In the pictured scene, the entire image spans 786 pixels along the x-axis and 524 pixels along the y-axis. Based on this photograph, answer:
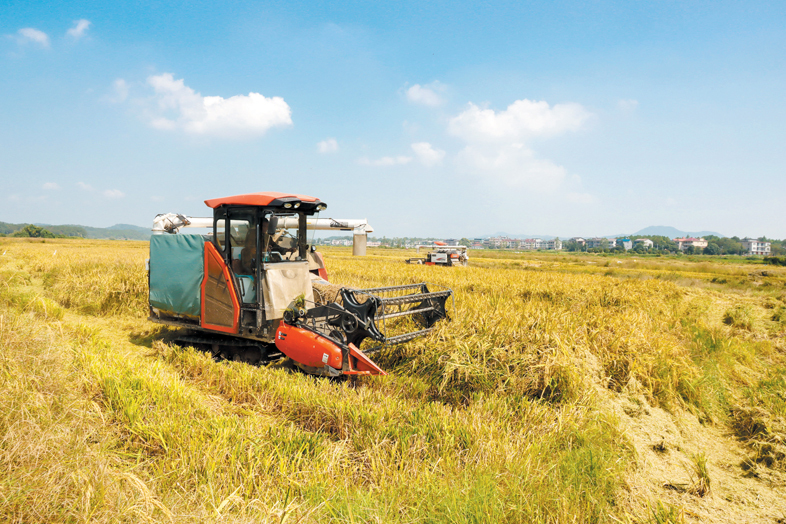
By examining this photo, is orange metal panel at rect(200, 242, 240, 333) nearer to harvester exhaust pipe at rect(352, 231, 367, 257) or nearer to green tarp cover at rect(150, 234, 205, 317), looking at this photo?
green tarp cover at rect(150, 234, 205, 317)

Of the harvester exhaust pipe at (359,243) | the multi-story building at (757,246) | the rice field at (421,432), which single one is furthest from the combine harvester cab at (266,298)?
the multi-story building at (757,246)

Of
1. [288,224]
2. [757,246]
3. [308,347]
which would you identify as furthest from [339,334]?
[757,246]

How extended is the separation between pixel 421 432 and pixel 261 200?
4155 millimetres

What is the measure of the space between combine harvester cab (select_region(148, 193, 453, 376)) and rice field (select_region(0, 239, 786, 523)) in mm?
453

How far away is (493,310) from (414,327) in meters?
1.47

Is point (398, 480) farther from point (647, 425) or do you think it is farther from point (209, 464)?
point (647, 425)

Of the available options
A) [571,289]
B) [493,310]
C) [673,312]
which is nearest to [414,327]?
[493,310]

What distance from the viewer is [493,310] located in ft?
23.5

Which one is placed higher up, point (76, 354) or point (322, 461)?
point (76, 354)

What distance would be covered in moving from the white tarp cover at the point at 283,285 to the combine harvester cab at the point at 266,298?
0.02 meters

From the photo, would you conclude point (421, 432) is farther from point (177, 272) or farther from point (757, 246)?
point (757, 246)

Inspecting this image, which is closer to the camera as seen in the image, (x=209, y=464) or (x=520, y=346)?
(x=209, y=464)

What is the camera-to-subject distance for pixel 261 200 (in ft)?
20.2

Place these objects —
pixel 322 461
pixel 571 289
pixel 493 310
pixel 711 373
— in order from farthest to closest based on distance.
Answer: pixel 571 289 → pixel 493 310 → pixel 711 373 → pixel 322 461
